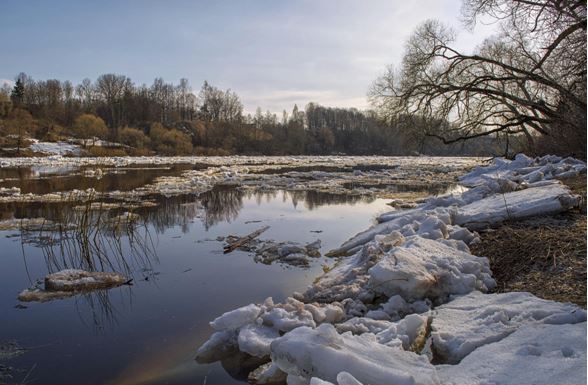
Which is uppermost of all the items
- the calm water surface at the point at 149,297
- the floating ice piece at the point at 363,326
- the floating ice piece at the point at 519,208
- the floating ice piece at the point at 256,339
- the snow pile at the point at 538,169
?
the snow pile at the point at 538,169

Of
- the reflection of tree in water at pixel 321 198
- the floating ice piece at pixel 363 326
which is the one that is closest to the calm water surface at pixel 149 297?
the floating ice piece at pixel 363 326

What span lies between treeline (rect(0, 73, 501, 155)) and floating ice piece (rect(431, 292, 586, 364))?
3482cm

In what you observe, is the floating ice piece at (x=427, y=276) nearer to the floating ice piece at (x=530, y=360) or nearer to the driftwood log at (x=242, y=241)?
the floating ice piece at (x=530, y=360)

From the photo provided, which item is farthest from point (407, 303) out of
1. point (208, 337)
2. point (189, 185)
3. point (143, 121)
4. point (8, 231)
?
point (143, 121)

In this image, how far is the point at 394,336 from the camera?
139 inches

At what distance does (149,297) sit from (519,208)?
5.57 meters

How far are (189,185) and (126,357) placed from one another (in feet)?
47.1

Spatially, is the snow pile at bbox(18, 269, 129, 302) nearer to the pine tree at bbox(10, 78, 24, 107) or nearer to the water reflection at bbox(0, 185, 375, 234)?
the water reflection at bbox(0, 185, 375, 234)

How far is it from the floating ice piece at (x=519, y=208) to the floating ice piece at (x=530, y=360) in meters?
3.66

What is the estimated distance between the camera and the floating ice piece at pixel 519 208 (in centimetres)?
620

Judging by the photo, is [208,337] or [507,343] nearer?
[507,343]

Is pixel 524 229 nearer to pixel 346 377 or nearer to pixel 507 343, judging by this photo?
pixel 507 343

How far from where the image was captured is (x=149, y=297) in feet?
17.6

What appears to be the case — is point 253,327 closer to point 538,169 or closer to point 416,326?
point 416,326
